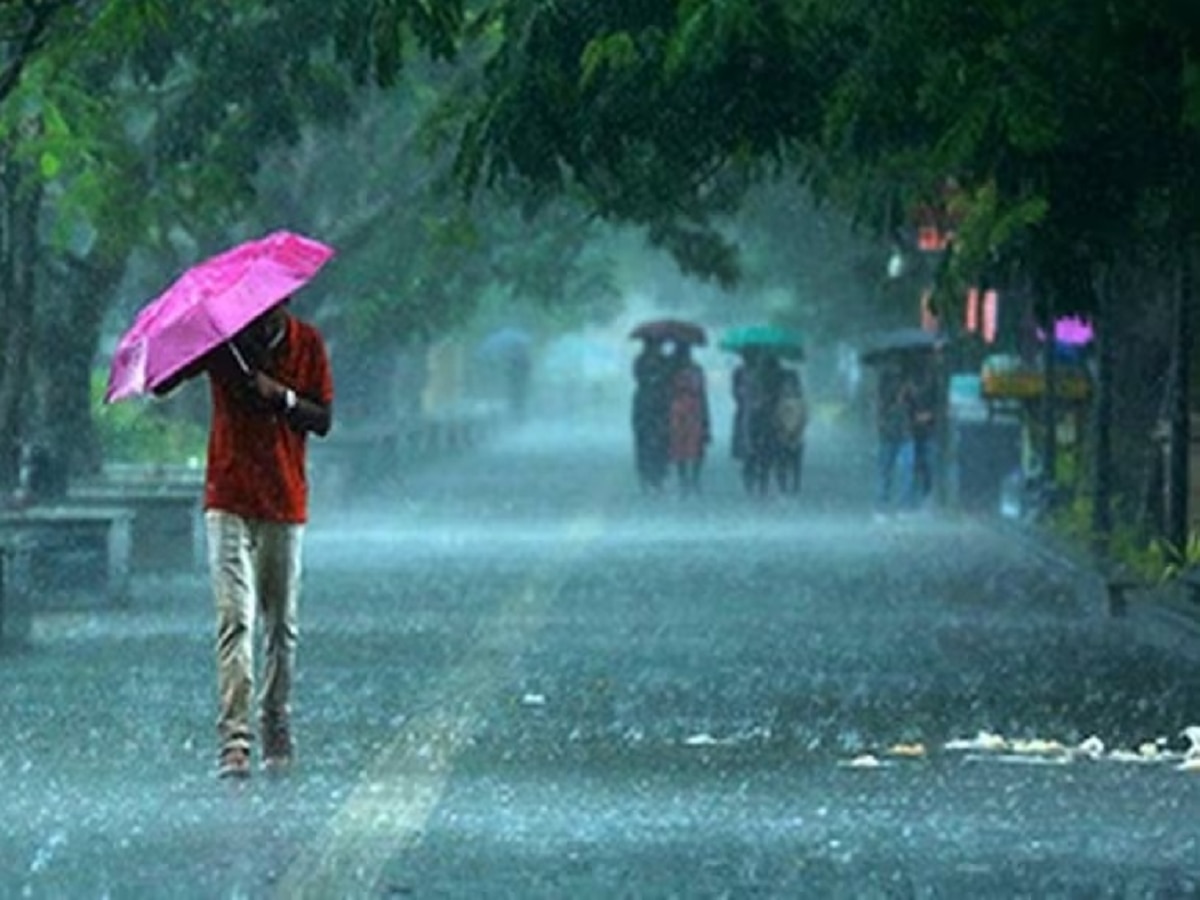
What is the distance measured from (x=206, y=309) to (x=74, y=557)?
1386cm

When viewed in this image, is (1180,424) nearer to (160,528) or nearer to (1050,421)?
(160,528)

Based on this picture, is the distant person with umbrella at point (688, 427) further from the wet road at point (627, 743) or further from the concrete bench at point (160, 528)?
the concrete bench at point (160, 528)

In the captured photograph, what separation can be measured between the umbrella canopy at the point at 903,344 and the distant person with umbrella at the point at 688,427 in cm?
254

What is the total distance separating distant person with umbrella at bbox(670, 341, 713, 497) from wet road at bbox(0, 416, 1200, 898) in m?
22.2

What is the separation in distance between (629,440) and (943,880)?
92.3 m

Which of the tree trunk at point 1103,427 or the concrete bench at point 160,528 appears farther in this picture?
the tree trunk at point 1103,427

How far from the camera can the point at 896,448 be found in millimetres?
53688

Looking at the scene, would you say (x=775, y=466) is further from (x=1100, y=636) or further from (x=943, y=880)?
(x=943, y=880)

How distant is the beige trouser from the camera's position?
17.3 m

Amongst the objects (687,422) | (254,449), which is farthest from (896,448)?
(254,449)

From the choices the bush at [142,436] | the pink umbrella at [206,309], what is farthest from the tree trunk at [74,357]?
the pink umbrella at [206,309]

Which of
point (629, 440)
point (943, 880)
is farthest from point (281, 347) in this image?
point (629, 440)

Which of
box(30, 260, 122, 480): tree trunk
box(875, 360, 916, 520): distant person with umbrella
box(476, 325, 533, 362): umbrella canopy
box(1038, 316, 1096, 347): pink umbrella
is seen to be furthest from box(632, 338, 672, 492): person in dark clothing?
box(476, 325, 533, 362): umbrella canopy

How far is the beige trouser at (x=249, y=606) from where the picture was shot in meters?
17.3
